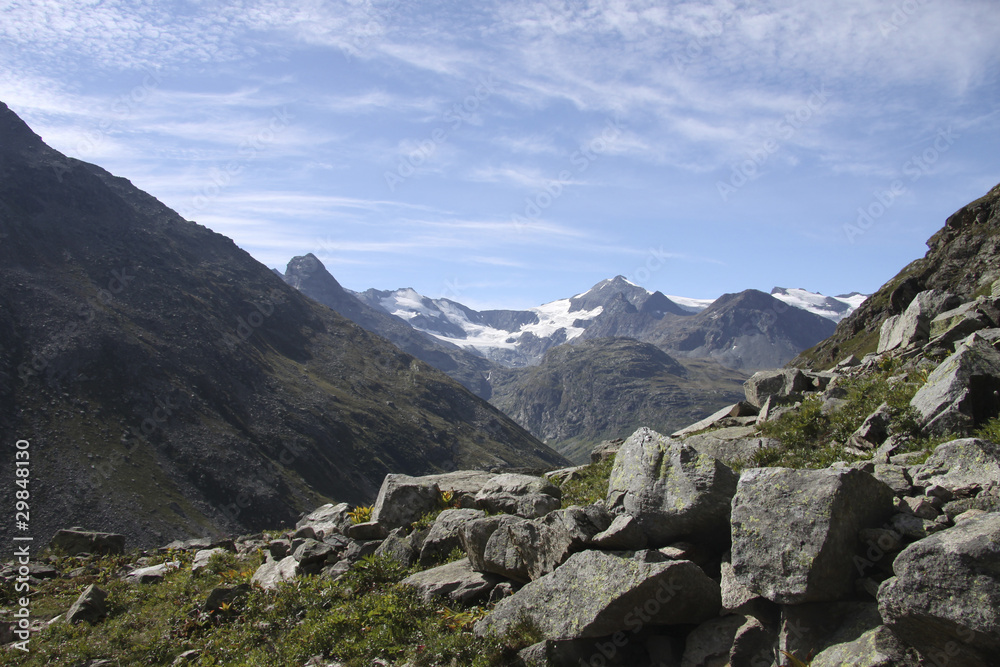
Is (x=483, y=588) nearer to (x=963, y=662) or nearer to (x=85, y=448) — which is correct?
(x=963, y=662)

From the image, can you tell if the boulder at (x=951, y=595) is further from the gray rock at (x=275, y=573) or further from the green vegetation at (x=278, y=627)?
the gray rock at (x=275, y=573)

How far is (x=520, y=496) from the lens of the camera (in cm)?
1705

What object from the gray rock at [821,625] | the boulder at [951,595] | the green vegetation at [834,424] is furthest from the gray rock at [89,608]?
the boulder at [951,595]

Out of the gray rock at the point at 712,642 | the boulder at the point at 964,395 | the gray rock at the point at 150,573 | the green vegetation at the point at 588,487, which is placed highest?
the boulder at the point at 964,395

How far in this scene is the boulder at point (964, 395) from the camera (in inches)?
475

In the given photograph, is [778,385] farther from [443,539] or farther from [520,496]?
[443,539]

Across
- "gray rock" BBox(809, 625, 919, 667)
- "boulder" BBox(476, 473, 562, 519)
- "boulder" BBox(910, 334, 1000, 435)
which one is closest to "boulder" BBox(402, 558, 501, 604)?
"boulder" BBox(476, 473, 562, 519)

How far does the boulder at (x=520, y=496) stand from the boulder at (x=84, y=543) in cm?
1827

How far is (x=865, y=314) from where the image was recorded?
180 meters

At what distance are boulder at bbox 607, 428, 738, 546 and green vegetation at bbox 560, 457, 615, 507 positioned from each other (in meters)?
2.83

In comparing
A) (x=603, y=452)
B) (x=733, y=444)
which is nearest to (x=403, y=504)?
(x=603, y=452)

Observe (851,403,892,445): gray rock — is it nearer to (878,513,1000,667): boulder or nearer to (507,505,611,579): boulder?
(878,513,1000,667): boulder

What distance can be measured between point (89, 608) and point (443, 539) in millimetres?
10806

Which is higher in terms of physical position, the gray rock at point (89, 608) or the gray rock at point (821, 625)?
the gray rock at point (821, 625)
